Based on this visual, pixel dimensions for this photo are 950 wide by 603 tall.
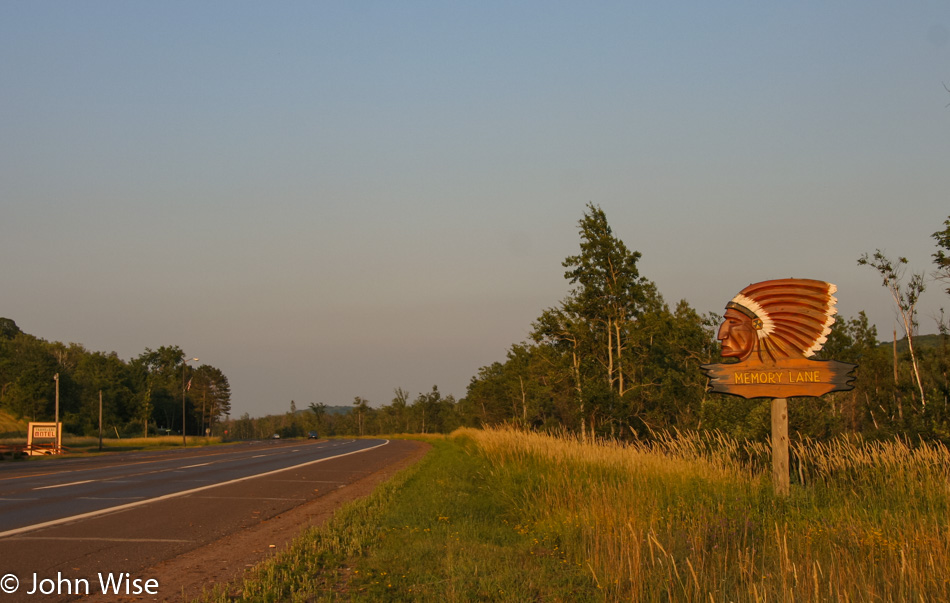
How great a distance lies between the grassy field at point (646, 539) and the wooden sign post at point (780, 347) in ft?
4.28

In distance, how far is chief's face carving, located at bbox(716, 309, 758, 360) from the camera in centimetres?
1321

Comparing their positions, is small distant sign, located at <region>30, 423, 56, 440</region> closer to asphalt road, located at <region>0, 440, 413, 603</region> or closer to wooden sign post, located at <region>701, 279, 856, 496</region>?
asphalt road, located at <region>0, 440, 413, 603</region>

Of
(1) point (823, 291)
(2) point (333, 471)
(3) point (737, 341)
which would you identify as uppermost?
(1) point (823, 291)

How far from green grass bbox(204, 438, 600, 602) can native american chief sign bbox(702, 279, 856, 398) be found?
482 cm

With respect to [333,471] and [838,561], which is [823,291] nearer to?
[838,561]

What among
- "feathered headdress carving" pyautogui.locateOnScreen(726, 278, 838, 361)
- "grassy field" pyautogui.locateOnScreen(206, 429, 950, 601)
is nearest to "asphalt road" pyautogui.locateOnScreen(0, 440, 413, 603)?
"grassy field" pyautogui.locateOnScreen(206, 429, 950, 601)

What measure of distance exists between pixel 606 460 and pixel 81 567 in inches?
377

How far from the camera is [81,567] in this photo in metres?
7.56

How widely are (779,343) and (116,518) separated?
11.7m

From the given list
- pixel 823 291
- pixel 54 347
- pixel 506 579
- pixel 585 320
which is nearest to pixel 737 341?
pixel 823 291

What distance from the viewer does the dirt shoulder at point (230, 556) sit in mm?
7035

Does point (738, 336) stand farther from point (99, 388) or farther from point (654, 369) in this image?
point (99, 388)

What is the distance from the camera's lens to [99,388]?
10594cm

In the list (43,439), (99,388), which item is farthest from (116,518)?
(99,388)
